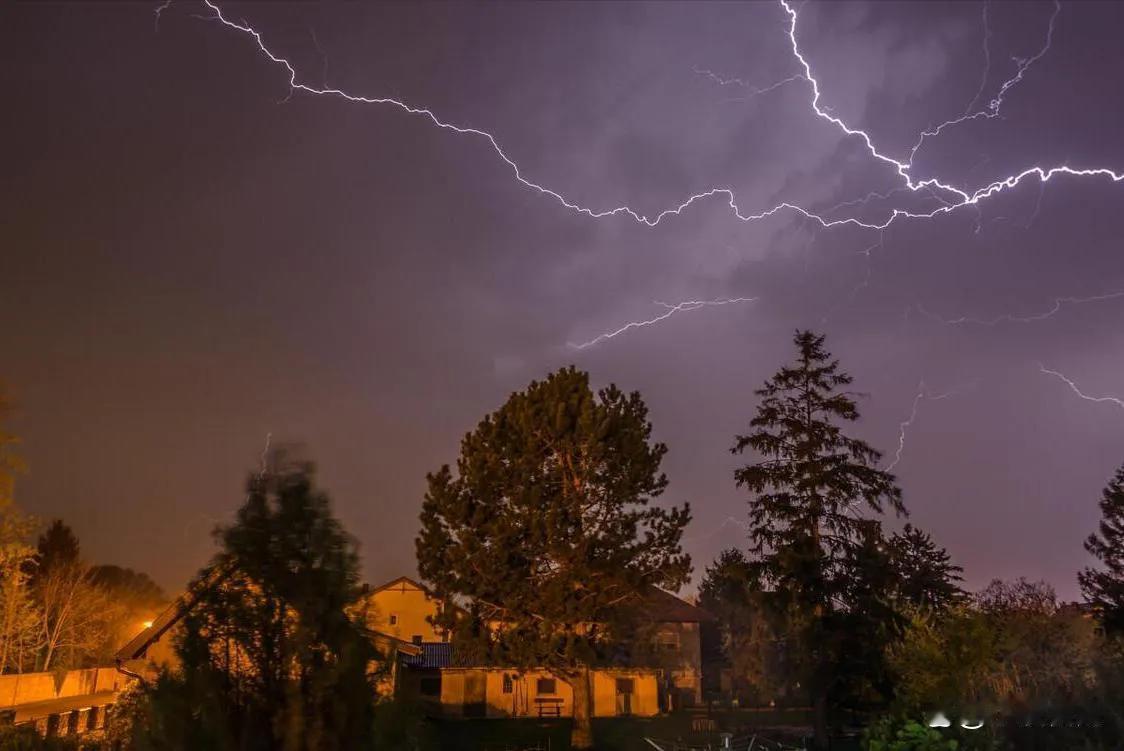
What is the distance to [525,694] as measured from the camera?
4144 cm

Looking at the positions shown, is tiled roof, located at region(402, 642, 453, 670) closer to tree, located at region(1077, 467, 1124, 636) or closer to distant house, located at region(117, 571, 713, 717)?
distant house, located at region(117, 571, 713, 717)

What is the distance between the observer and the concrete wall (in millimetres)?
26297

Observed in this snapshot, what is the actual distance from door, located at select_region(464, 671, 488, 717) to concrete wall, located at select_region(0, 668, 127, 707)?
621 inches

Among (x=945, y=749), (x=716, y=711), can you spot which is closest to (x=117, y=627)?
(x=716, y=711)

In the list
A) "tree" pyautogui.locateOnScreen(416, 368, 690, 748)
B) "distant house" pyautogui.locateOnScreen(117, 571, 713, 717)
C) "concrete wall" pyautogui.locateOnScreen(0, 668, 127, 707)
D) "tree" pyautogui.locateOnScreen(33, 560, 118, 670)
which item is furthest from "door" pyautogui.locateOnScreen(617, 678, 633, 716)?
"tree" pyautogui.locateOnScreen(33, 560, 118, 670)

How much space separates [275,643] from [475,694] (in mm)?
38566

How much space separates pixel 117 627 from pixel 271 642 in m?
59.6

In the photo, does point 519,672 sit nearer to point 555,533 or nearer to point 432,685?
point 555,533

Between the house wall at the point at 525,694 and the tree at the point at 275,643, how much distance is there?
37.0m

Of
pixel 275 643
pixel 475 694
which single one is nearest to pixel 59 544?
pixel 475 694

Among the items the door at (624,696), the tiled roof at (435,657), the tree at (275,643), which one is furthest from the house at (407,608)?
the tree at (275,643)

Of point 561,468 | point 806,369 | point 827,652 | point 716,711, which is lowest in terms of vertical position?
point 716,711

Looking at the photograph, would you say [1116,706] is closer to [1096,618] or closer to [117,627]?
[1096,618]

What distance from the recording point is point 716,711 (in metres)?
43.8
